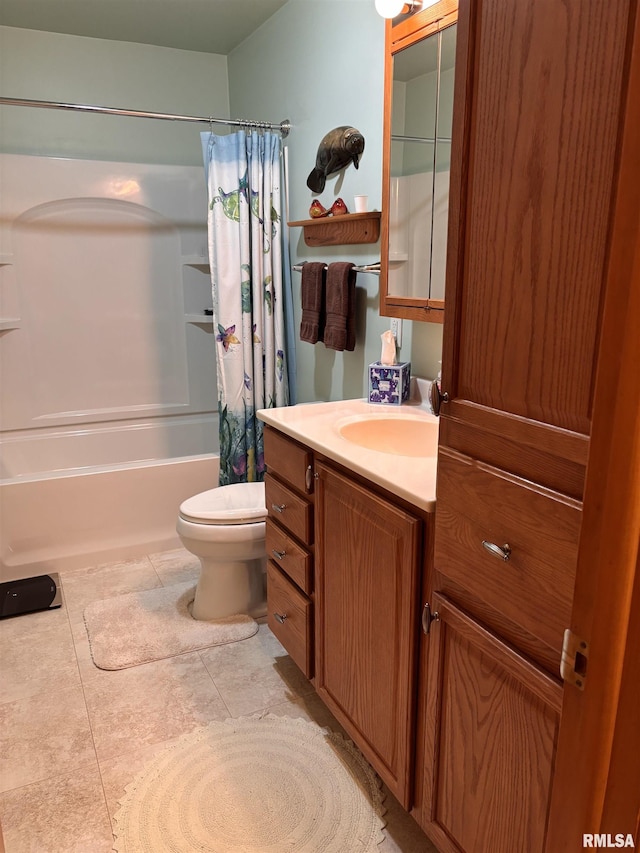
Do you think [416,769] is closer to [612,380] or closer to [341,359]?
[612,380]

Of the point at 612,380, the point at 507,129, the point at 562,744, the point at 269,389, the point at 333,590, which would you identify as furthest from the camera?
the point at 269,389

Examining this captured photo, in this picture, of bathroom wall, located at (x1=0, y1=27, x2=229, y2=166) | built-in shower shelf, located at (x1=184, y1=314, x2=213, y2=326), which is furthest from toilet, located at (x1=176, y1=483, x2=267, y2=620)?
bathroom wall, located at (x1=0, y1=27, x2=229, y2=166)


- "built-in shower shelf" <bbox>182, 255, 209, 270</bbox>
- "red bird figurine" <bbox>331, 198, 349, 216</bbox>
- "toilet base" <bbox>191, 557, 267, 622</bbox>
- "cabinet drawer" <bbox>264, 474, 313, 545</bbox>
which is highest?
"red bird figurine" <bbox>331, 198, 349, 216</bbox>

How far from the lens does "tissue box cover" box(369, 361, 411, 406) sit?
2105 millimetres

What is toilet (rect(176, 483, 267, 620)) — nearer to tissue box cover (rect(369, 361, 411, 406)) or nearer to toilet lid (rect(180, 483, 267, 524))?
toilet lid (rect(180, 483, 267, 524))

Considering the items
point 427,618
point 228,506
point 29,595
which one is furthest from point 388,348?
point 29,595

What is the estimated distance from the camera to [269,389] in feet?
→ 9.48

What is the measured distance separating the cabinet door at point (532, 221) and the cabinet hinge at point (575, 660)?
331mm

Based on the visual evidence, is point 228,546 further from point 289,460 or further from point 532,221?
point 532,221

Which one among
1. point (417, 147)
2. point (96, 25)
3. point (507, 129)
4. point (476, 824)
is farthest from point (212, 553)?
point (96, 25)

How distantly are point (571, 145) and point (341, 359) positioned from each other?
178 cm

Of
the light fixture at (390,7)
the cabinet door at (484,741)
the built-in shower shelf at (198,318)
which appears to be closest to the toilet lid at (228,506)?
the cabinet door at (484,741)

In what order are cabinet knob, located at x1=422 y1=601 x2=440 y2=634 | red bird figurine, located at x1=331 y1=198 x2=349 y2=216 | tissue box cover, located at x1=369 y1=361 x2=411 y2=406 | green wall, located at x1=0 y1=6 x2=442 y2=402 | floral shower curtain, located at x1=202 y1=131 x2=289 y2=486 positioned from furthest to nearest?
floral shower curtain, located at x1=202 y1=131 x2=289 y2=486 < red bird figurine, located at x1=331 y1=198 x2=349 y2=216 < green wall, located at x1=0 y1=6 x2=442 y2=402 < tissue box cover, located at x1=369 y1=361 x2=411 y2=406 < cabinet knob, located at x1=422 y1=601 x2=440 y2=634

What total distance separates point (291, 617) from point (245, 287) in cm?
146
